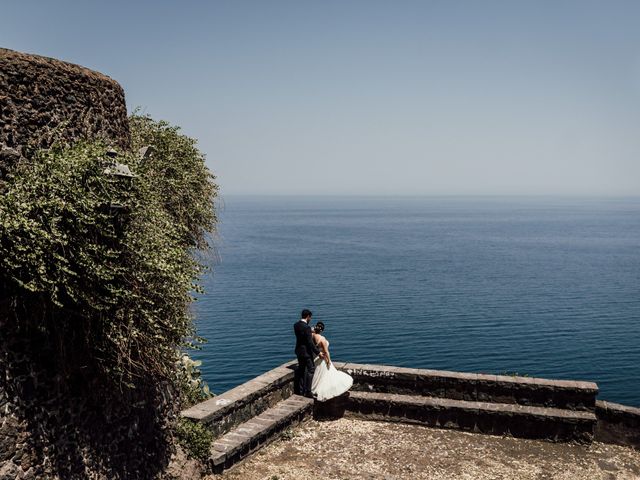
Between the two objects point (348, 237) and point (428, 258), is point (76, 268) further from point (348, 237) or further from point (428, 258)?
point (348, 237)

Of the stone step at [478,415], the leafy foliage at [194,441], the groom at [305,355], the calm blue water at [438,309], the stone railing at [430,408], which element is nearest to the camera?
the leafy foliage at [194,441]

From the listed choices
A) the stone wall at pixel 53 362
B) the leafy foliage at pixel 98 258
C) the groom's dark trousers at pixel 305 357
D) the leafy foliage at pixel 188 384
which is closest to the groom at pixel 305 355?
the groom's dark trousers at pixel 305 357

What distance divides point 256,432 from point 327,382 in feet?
8.30

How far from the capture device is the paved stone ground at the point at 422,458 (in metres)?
11.1

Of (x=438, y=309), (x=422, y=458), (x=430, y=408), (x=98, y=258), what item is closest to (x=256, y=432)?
(x=422, y=458)

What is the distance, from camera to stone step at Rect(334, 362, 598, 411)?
42.4ft

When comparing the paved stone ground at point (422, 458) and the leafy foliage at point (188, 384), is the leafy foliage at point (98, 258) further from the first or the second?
the leafy foliage at point (188, 384)

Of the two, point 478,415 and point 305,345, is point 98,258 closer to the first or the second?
point 305,345

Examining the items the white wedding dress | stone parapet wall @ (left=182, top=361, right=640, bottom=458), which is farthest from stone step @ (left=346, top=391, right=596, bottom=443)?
the white wedding dress

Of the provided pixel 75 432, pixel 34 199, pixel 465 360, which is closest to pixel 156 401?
pixel 75 432

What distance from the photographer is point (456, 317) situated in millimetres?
51500

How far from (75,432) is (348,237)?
417 ft

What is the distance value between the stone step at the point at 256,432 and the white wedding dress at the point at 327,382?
308 millimetres

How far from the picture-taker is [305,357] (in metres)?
14.1
